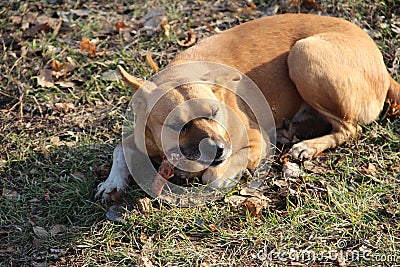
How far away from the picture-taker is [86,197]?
14.8 ft

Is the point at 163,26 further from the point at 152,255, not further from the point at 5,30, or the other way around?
the point at 152,255

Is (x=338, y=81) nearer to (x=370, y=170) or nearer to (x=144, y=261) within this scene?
(x=370, y=170)

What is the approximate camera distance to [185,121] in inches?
167

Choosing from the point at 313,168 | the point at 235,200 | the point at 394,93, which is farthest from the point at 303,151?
the point at 394,93

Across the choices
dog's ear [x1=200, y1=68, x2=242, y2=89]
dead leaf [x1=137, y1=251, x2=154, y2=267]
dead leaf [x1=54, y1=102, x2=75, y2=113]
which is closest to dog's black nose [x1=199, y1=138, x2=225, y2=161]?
dog's ear [x1=200, y1=68, x2=242, y2=89]

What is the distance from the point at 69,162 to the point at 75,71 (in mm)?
1347

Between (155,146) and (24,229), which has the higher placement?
(155,146)

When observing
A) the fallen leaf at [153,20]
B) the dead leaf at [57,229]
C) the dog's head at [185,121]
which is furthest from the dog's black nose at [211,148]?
the fallen leaf at [153,20]

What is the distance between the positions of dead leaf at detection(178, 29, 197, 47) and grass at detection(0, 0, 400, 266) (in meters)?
0.09

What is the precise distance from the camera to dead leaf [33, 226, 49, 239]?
165 inches

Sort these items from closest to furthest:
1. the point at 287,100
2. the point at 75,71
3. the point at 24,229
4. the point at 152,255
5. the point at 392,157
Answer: the point at 152,255 < the point at 24,229 < the point at 392,157 < the point at 287,100 < the point at 75,71

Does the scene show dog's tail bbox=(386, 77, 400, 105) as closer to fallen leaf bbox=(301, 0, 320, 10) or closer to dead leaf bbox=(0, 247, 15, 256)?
fallen leaf bbox=(301, 0, 320, 10)

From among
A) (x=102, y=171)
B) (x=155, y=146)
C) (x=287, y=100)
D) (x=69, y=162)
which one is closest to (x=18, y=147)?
(x=69, y=162)

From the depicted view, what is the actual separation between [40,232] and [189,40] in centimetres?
278
